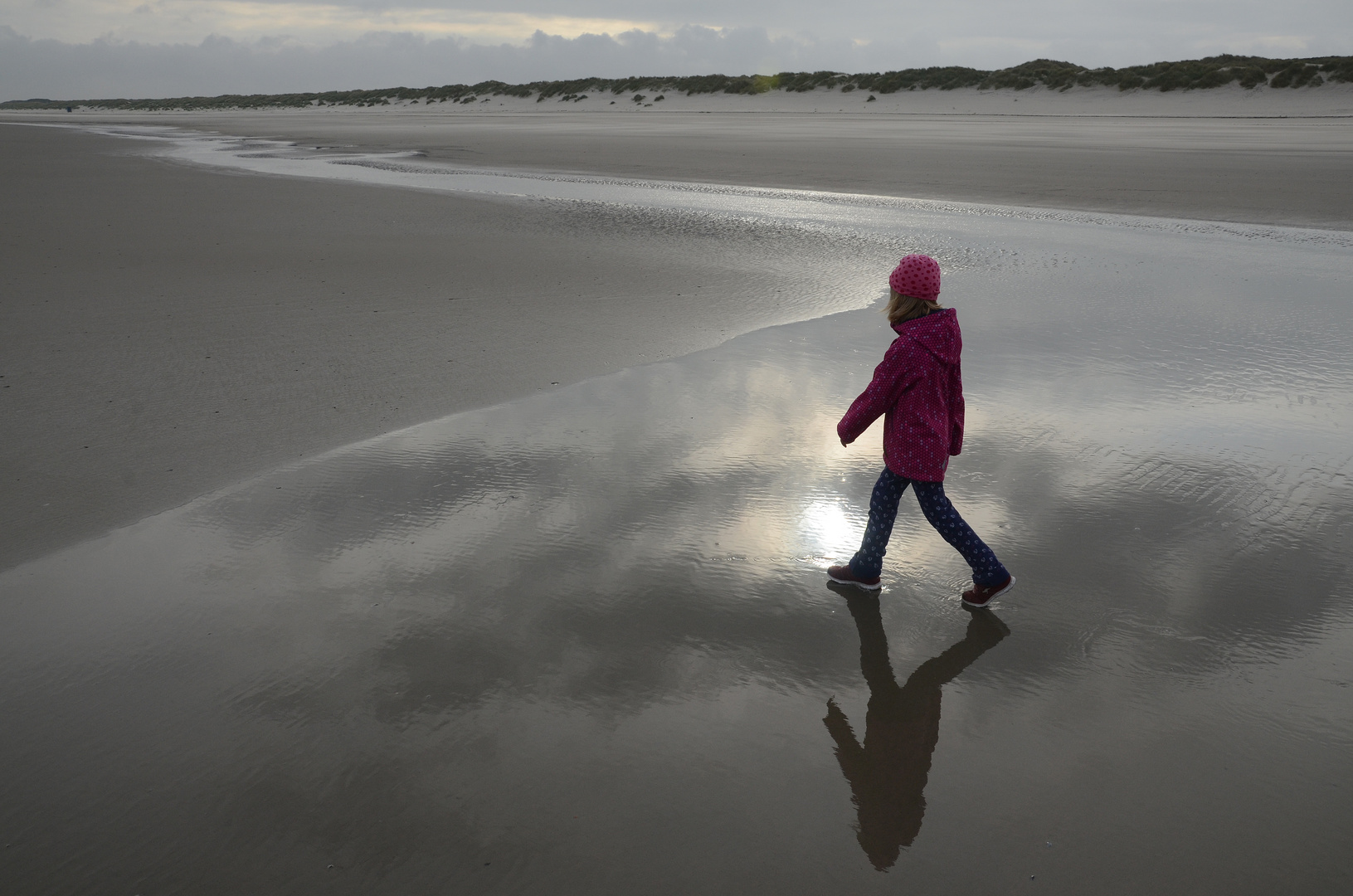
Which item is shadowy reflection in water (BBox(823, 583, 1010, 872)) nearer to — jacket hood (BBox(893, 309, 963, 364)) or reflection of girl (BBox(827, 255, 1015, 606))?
reflection of girl (BBox(827, 255, 1015, 606))

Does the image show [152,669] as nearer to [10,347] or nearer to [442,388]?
[442,388]

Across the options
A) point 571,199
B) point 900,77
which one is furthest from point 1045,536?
point 900,77

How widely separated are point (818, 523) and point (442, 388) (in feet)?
8.84

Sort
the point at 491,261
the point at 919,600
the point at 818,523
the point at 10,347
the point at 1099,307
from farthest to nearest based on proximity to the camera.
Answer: the point at 491,261 < the point at 1099,307 < the point at 10,347 < the point at 818,523 < the point at 919,600

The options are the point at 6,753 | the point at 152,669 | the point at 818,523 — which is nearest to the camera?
the point at 6,753

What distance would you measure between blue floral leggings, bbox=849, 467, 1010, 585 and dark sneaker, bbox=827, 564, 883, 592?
0.06 feet

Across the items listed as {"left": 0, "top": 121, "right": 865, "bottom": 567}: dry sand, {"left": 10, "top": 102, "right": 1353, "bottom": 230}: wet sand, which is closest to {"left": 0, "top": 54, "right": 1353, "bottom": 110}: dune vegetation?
{"left": 10, "top": 102, "right": 1353, "bottom": 230}: wet sand

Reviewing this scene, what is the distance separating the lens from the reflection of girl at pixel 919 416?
120 inches

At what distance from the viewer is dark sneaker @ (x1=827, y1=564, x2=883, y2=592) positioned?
3270 mm

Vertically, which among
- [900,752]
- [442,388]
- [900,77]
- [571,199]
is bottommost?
[900,752]

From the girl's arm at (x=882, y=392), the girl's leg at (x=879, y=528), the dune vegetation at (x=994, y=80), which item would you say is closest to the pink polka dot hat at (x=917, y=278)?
the girl's arm at (x=882, y=392)

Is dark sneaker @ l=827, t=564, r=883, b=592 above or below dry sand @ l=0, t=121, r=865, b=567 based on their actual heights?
below

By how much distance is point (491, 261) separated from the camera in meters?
9.33

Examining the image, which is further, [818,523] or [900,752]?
[818,523]
